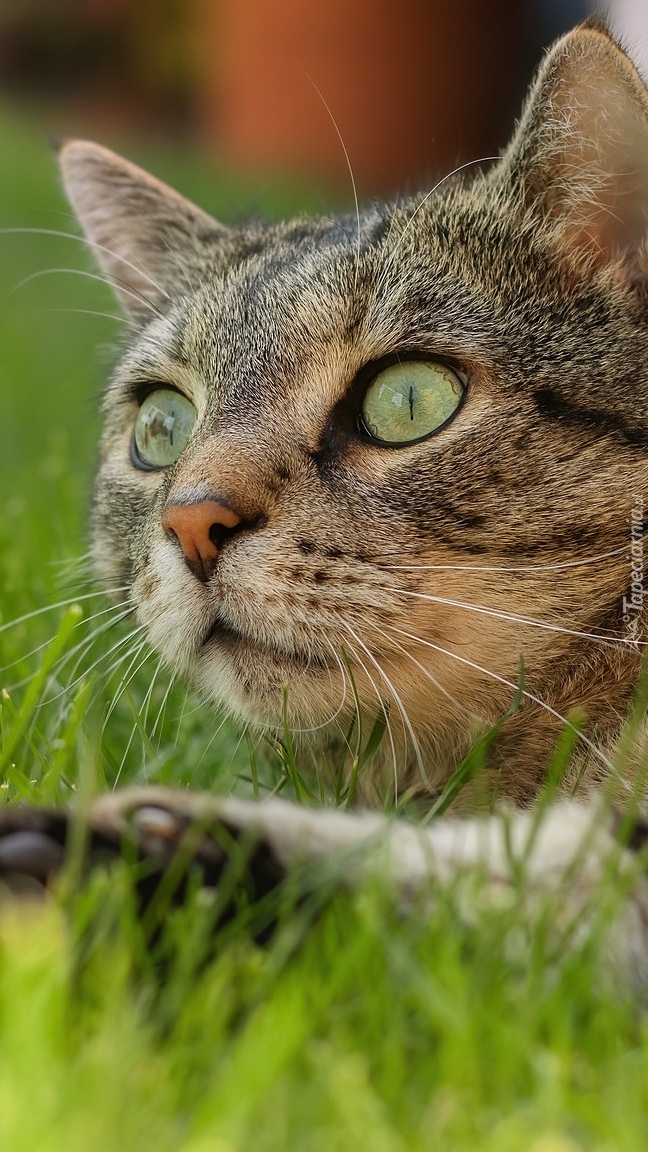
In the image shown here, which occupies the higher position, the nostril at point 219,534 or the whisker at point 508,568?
the nostril at point 219,534

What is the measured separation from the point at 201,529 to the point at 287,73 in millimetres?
8329

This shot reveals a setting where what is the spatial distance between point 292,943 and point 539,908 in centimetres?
30

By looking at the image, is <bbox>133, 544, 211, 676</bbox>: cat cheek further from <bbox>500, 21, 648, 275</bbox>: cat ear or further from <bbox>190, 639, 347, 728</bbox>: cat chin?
<bbox>500, 21, 648, 275</bbox>: cat ear

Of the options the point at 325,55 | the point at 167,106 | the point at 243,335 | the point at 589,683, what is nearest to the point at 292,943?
the point at 589,683

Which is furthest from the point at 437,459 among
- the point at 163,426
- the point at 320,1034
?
the point at 320,1034

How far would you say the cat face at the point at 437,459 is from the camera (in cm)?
186

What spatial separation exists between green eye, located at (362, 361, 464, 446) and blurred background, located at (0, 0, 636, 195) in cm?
83

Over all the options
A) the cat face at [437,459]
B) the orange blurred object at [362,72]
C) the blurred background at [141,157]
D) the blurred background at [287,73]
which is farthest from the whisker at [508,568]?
the orange blurred object at [362,72]

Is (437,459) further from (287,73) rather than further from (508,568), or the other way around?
(287,73)

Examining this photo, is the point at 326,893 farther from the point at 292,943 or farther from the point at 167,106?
the point at 167,106

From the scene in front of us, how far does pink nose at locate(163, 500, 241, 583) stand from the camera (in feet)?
6.15

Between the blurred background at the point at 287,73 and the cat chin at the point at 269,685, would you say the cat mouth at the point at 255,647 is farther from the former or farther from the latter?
the blurred background at the point at 287,73

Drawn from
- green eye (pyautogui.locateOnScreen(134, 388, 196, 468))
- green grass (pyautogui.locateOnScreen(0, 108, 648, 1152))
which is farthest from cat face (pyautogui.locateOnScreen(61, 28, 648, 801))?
green grass (pyautogui.locateOnScreen(0, 108, 648, 1152))

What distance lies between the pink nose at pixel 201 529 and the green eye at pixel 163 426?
523 mm
